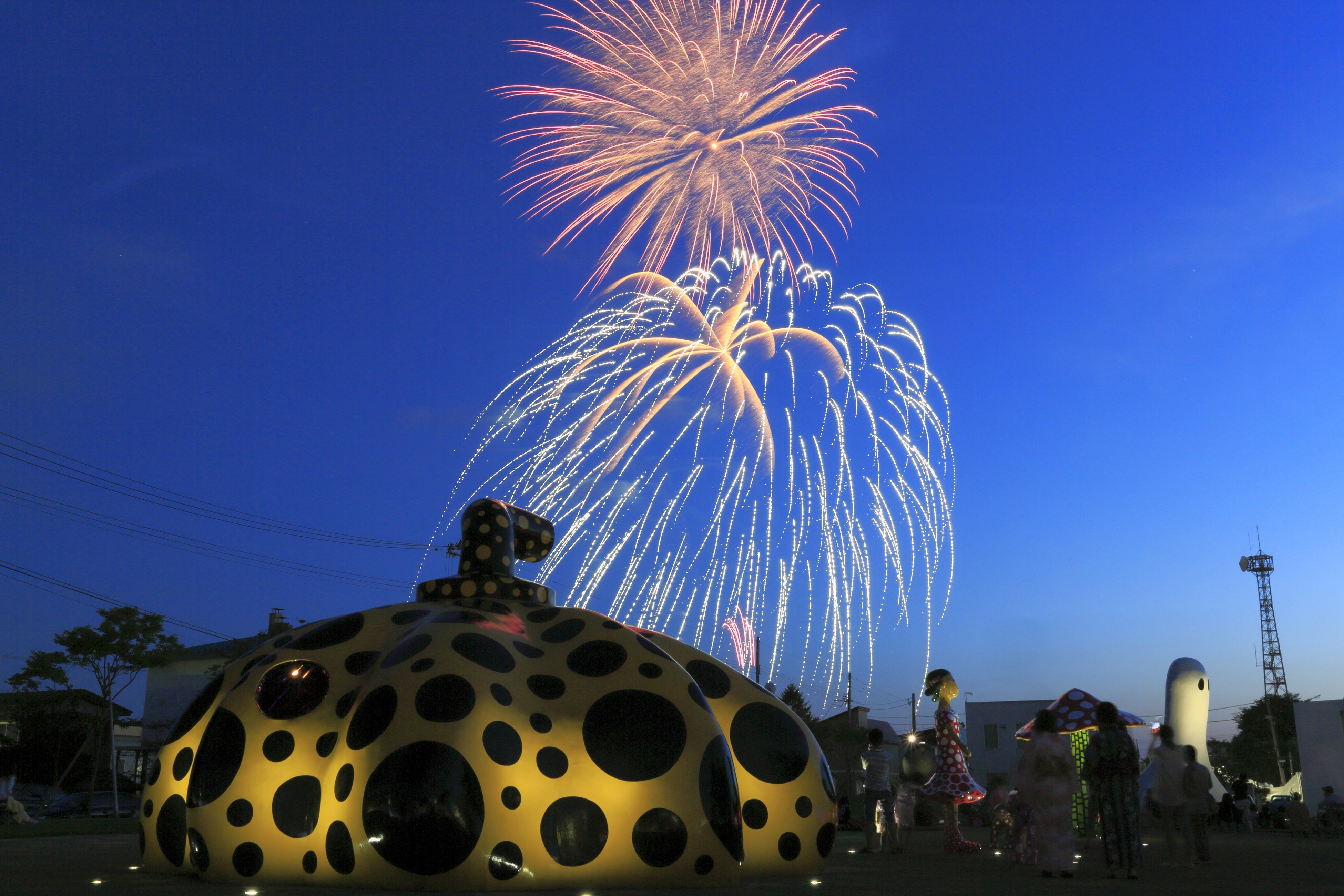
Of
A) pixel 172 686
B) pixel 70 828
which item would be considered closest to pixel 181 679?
pixel 172 686

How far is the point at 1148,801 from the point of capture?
13109 millimetres

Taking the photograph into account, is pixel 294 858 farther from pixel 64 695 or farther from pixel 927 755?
pixel 64 695

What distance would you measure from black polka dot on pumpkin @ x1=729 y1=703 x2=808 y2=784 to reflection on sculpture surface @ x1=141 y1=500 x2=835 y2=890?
2 cm

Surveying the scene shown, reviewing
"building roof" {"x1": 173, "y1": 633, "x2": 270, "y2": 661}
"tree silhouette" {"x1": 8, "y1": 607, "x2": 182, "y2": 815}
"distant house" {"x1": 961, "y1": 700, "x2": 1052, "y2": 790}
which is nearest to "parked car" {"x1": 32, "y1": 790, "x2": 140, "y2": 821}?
"tree silhouette" {"x1": 8, "y1": 607, "x2": 182, "y2": 815}

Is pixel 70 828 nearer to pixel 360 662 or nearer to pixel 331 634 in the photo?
pixel 331 634

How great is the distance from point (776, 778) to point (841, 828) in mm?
18123

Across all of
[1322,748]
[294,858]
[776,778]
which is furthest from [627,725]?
[1322,748]

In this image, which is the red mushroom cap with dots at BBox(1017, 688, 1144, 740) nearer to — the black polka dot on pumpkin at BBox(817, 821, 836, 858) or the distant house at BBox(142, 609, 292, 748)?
the black polka dot on pumpkin at BBox(817, 821, 836, 858)

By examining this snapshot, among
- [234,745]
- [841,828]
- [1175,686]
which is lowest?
[841,828]

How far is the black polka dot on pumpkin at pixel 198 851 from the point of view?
7773mm

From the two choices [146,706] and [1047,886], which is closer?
[1047,886]

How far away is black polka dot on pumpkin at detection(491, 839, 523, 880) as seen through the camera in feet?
22.4

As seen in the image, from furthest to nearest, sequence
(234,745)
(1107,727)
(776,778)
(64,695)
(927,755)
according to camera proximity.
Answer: (64,695) < (927,755) < (1107,727) < (776,778) < (234,745)

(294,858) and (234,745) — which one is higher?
(234,745)
